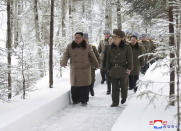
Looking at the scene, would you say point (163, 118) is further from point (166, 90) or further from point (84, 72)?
point (84, 72)

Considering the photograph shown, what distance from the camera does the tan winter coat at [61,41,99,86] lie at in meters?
7.54

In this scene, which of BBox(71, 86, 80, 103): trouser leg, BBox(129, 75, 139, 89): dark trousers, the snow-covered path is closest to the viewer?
the snow-covered path

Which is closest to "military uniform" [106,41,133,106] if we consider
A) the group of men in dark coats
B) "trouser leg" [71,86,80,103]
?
the group of men in dark coats

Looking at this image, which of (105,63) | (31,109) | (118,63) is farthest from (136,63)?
(31,109)

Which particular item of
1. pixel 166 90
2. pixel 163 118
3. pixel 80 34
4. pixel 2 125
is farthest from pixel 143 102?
pixel 2 125

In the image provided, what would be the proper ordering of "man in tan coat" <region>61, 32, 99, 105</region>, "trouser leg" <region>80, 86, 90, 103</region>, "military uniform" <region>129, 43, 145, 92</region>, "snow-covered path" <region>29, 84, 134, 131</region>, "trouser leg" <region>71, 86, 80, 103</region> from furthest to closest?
"military uniform" <region>129, 43, 145, 92</region> < "trouser leg" <region>71, 86, 80, 103</region> < "trouser leg" <region>80, 86, 90, 103</region> < "man in tan coat" <region>61, 32, 99, 105</region> < "snow-covered path" <region>29, 84, 134, 131</region>

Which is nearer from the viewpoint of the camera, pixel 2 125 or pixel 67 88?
pixel 2 125

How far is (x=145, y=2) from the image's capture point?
6.55 meters

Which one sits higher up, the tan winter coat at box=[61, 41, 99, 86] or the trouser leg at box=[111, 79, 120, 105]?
the tan winter coat at box=[61, 41, 99, 86]

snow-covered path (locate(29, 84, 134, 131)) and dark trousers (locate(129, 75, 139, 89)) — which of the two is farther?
dark trousers (locate(129, 75, 139, 89))

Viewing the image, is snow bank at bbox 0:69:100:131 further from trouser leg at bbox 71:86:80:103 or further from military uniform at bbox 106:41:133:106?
military uniform at bbox 106:41:133:106

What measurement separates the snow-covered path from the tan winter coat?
72 centimetres

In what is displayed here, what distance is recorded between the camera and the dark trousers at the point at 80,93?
304 inches

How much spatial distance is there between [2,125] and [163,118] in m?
2.73
